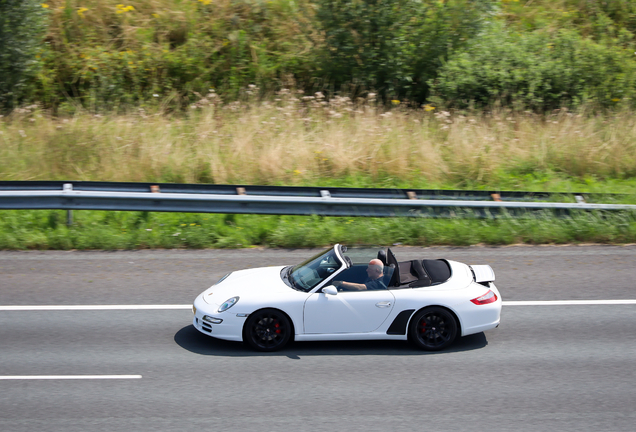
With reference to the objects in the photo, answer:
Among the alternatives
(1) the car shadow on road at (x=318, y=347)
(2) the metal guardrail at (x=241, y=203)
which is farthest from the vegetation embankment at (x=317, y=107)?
(1) the car shadow on road at (x=318, y=347)

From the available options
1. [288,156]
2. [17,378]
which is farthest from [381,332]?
[288,156]

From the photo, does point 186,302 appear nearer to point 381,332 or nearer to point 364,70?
point 381,332

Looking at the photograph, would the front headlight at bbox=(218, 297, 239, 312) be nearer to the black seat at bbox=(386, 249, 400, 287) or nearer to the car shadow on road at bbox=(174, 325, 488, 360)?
the car shadow on road at bbox=(174, 325, 488, 360)

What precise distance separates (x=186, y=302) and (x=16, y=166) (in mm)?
6850

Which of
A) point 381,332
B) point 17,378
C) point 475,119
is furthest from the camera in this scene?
point 475,119

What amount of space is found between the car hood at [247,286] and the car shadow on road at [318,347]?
1.74 feet

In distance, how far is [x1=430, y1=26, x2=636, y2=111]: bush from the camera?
52.5 feet

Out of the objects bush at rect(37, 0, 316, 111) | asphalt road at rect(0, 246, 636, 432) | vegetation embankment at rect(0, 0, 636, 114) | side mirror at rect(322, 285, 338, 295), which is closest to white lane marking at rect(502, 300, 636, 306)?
asphalt road at rect(0, 246, 636, 432)

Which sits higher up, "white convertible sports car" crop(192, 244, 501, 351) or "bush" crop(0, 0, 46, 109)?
"bush" crop(0, 0, 46, 109)

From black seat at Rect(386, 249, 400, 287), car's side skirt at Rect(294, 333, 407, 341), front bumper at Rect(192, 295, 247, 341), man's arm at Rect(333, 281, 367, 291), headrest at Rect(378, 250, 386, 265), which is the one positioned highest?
headrest at Rect(378, 250, 386, 265)

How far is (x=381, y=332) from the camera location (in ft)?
22.5

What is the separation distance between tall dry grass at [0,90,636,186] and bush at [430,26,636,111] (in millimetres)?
1193

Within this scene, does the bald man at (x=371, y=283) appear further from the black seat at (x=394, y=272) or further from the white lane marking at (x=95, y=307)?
the white lane marking at (x=95, y=307)

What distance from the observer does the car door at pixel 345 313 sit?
6.80 meters
